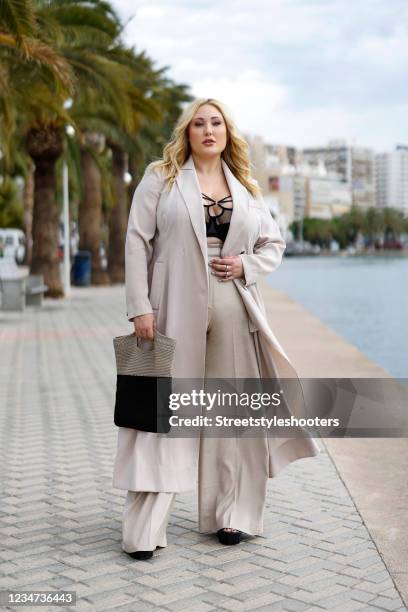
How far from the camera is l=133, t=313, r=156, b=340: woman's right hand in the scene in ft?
13.7

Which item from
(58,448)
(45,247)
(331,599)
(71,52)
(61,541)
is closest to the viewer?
(331,599)

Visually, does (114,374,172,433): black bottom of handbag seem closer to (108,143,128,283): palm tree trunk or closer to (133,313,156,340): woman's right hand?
(133,313,156,340): woman's right hand

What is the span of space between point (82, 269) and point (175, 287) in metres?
28.7

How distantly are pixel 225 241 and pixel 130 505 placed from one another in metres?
1.18

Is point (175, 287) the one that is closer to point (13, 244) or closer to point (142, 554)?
point (142, 554)

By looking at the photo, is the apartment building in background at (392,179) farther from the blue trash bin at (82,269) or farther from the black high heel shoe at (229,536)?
the black high heel shoe at (229,536)

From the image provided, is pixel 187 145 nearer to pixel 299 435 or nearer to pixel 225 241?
pixel 225 241


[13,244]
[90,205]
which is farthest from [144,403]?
[13,244]

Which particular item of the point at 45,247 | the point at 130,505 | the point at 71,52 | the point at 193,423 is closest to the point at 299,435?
the point at 193,423

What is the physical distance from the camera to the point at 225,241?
4352 mm

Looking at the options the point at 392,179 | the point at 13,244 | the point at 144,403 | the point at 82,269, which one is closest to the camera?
the point at 144,403

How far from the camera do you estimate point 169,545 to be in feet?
14.5

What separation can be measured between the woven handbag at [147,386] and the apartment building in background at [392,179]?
128919 millimetres

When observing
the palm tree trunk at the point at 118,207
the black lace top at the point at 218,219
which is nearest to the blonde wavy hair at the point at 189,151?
the black lace top at the point at 218,219
